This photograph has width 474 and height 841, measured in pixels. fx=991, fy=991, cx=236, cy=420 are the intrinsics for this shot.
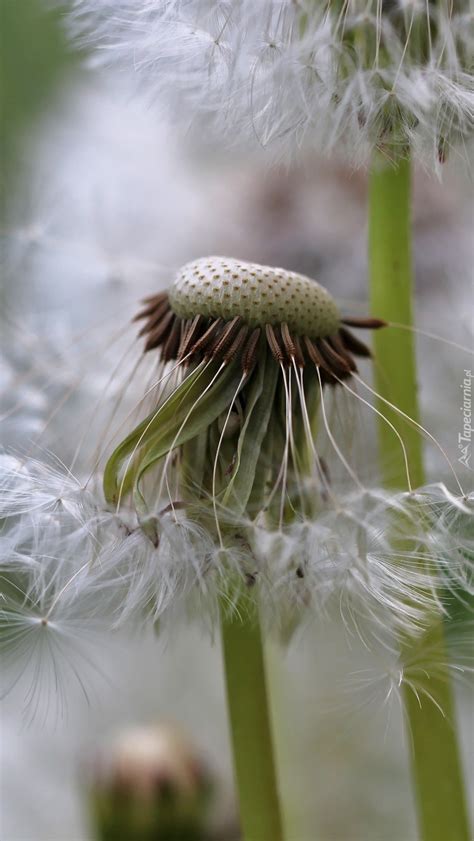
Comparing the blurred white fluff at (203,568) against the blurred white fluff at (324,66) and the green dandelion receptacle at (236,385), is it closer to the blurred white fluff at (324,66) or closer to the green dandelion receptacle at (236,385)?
the green dandelion receptacle at (236,385)

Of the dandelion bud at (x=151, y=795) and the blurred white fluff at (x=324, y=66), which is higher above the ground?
the blurred white fluff at (x=324, y=66)

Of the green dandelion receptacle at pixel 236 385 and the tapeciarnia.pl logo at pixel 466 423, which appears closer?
the green dandelion receptacle at pixel 236 385

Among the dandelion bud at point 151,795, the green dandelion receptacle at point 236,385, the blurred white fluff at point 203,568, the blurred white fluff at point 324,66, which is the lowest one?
the dandelion bud at point 151,795

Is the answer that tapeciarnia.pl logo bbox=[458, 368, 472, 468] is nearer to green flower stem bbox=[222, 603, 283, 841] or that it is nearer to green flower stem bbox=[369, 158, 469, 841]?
green flower stem bbox=[369, 158, 469, 841]

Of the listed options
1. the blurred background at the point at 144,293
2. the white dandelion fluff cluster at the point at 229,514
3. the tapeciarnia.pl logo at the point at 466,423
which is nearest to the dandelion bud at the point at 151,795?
the blurred background at the point at 144,293

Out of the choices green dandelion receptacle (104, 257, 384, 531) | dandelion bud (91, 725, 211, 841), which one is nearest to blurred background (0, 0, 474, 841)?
dandelion bud (91, 725, 211, 841)

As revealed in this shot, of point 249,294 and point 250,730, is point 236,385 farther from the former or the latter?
point 250,730

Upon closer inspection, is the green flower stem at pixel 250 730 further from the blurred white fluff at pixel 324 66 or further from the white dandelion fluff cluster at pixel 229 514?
the blurred white fluff at pixel 324 66
